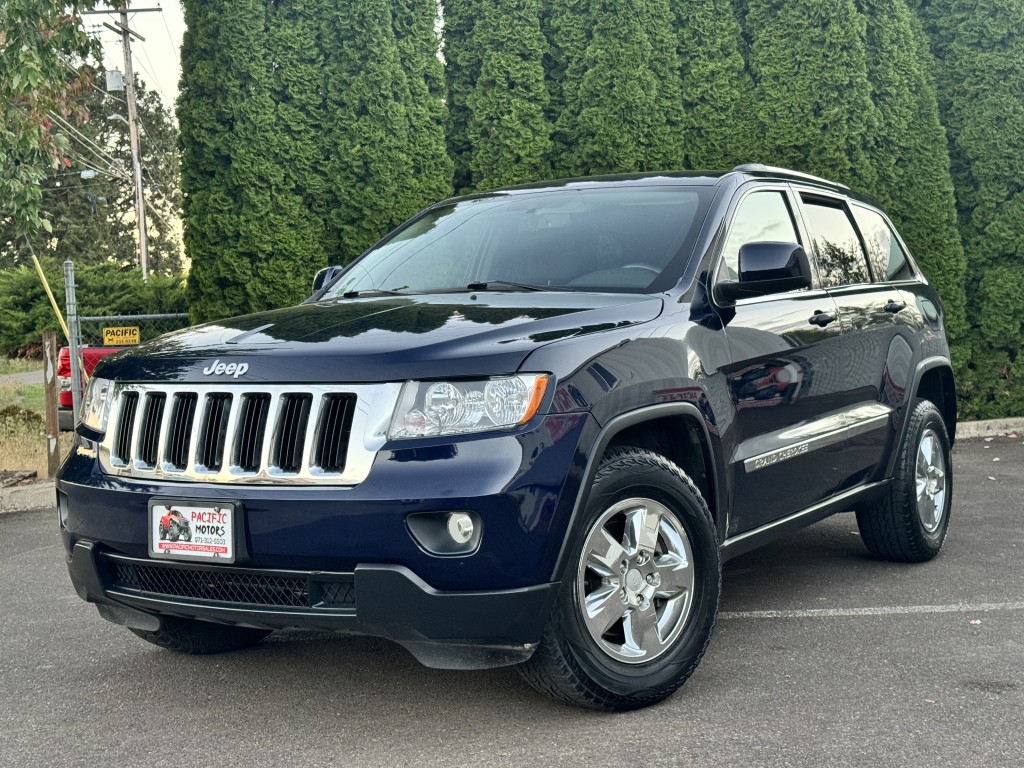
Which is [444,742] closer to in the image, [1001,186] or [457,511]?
[457,511]

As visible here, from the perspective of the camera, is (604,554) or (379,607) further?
(604,554)

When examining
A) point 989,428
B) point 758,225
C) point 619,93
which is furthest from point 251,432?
point 989,428

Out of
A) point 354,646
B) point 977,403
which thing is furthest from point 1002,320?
point 354,646

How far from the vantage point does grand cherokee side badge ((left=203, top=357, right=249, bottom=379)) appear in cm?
367

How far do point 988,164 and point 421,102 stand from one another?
17.7 ft

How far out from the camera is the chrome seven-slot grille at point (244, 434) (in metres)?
3.48

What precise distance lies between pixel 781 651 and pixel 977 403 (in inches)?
310

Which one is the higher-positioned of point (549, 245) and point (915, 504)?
point (549, 245)

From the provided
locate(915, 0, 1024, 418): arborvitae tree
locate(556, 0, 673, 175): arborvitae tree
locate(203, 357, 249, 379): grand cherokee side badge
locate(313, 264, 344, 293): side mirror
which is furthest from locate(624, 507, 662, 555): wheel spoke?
locate(915, 0, 1024, 418): arborvitae tree

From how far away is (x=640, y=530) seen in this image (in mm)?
3859

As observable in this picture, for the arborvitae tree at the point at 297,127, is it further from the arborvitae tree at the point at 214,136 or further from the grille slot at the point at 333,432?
the grille slot at the point at 333,432

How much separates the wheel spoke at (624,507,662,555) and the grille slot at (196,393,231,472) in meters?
1.29

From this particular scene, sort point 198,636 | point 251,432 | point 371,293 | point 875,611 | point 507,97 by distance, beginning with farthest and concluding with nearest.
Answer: point 507,97 → point 875,611 → point 371,293 → point 198,636 → point 251,432

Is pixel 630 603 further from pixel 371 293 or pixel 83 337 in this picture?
pixel 83 337
